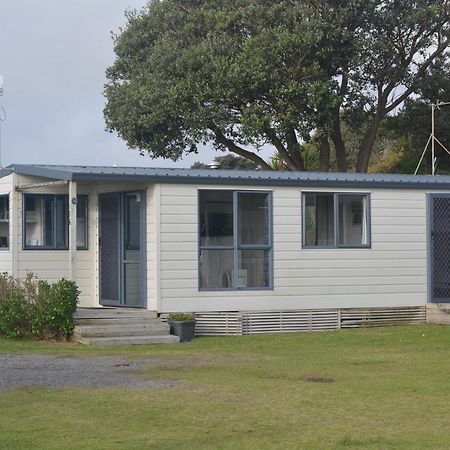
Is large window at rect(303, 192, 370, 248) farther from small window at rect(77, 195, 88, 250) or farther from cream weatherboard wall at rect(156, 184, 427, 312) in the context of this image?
small window at rect(77, 195, 88, 250)

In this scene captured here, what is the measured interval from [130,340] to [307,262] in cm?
389

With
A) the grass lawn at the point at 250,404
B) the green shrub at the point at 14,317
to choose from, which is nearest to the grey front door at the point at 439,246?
the grass lawn at the point at 250,404

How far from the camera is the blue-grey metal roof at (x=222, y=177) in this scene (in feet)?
54.8

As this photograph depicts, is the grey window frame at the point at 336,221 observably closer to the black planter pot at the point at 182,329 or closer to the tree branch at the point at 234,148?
the black planter pot at the point at 182,329

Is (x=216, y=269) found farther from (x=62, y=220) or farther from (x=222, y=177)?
(x=62, y=220)

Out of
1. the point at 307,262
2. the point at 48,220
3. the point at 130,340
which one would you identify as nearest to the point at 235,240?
the point at 307,262

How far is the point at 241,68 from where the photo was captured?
30.8 m

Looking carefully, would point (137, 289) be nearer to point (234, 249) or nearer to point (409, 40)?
point (234, 249)

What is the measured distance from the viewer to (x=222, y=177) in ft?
56.8

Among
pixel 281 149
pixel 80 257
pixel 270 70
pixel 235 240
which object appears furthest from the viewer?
pixel 281 149

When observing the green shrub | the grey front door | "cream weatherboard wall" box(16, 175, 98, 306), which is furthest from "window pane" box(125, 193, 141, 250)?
the grey front door

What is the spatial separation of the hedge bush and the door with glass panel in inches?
65.1

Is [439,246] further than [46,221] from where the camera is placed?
Yes

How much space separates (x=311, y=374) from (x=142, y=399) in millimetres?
2793
